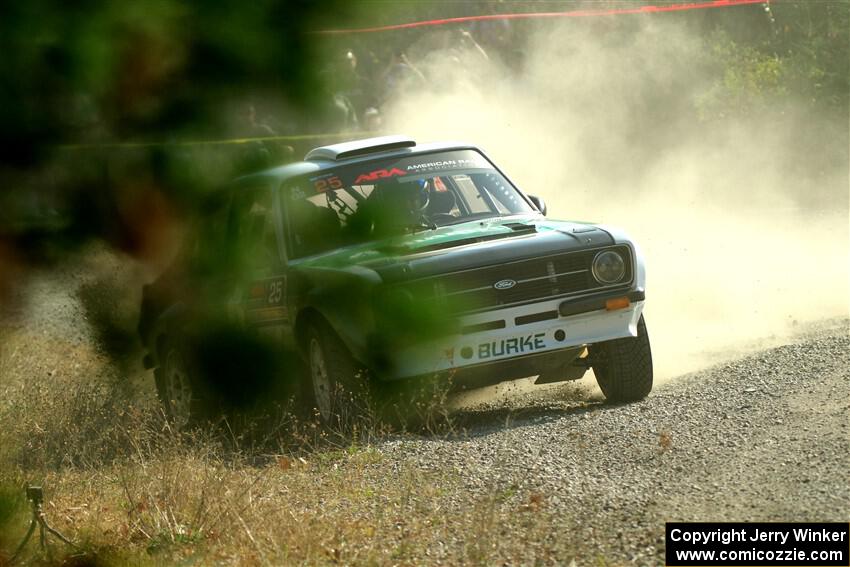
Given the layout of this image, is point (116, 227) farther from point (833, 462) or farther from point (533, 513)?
point (833, 462)

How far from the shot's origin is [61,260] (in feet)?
8.74

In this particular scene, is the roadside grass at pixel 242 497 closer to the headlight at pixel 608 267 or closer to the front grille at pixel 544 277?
the front grille at pixel 544 277

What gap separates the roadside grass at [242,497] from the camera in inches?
224

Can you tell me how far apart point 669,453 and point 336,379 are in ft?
6.70

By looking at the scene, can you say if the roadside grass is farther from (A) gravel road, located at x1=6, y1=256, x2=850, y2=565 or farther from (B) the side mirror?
(B) the side mirror

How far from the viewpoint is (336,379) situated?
788cm

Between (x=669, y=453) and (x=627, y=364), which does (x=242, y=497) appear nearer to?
(x=669, y=453)

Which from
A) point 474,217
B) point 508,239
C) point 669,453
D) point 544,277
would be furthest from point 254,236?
point 474,217

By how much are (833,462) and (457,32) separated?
20821 millimetres

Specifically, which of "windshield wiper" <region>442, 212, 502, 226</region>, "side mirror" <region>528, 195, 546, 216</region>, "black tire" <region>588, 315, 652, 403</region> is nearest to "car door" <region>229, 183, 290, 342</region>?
"black tire" <region>588, 315, 652, 403</region>

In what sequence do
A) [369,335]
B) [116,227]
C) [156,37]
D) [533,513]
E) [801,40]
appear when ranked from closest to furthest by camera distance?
1. [156,37]
2. [116,227]
3. [369,335]
4. [533,513]
5. [801,40]

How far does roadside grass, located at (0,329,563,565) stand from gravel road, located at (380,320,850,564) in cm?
18

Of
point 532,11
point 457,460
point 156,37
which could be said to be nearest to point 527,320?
point 457,460

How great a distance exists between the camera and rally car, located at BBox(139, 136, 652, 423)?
283 centimetres
